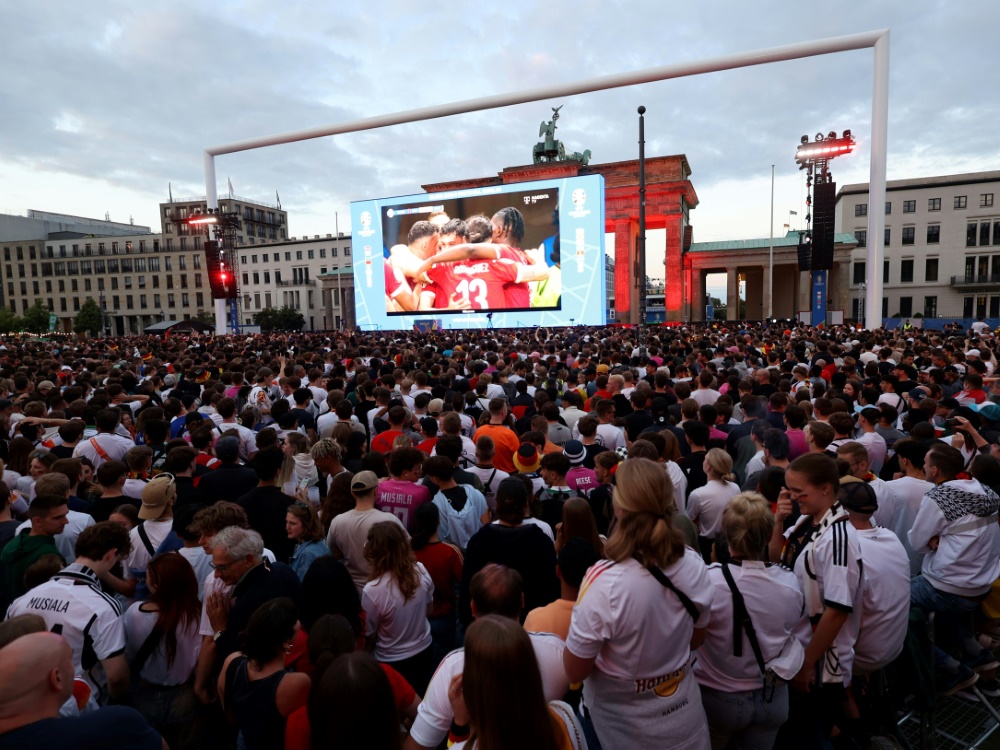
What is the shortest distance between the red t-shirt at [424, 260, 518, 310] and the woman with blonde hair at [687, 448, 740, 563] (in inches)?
1234

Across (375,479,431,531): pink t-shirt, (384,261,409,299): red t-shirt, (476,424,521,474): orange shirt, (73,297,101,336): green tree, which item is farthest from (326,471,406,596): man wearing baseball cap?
(73,297,101,336): green tree

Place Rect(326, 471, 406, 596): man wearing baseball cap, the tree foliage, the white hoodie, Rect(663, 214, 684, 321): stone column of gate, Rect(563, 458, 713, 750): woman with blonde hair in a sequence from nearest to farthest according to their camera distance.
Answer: Rect(563, 458, 713, 750): woman with blonde hair < the white hoodie < Rect(326, 471, 406, 596): man wearing baseball cap < Rect(663, 214, 684, 321): stone column of gate < the tree foliage

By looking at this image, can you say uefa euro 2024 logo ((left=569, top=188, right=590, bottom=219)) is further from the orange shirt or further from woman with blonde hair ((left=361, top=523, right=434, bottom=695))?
woman with blonde hair ((left=361, top=523, right=434, bottom=695))

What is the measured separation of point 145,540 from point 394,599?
183cm

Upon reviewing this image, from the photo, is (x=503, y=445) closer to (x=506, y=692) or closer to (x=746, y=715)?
(x=746, y=715)

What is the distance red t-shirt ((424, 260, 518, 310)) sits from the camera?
35281 mm

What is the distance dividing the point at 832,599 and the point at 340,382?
24.0 ft

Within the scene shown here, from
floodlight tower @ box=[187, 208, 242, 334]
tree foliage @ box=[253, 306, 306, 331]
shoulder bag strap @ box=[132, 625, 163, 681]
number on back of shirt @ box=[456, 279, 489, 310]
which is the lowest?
shoulder bag strap @ box=[132, 625, 163, 681]

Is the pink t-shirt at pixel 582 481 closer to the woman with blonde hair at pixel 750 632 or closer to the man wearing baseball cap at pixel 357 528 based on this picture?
the man wearing baseball cap at pixel 357 528

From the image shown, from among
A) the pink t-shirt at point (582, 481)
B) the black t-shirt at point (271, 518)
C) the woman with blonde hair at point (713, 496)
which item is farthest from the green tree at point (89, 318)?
the woman with blonde hair at point (713, 496)

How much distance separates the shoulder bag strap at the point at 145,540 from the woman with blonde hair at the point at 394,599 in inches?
61.4

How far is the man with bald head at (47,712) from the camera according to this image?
5.82 feet

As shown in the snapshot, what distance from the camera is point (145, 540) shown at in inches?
148

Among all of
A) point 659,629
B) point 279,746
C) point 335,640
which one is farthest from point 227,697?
point 659,629
